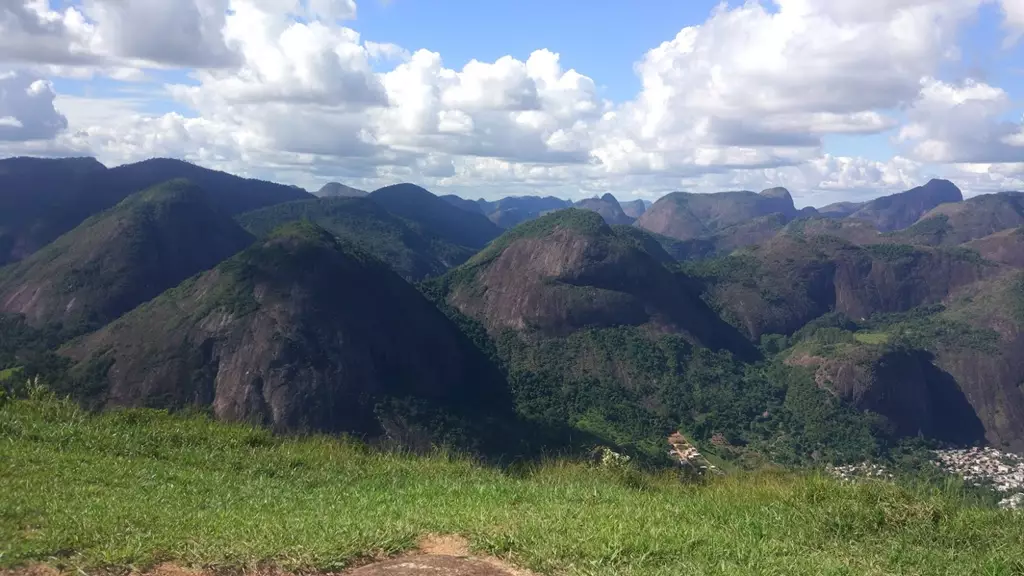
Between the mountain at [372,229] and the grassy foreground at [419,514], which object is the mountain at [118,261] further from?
the grassy foreground at [419,514]

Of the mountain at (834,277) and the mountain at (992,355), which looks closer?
the mountain at (992,355)

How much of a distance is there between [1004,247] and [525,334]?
367ft

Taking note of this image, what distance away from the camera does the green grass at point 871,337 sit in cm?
9955

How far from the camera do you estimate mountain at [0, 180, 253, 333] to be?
283 feet

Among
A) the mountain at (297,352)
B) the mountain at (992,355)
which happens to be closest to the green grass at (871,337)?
the mountain at (992,355)

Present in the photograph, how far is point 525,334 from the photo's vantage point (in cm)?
9050

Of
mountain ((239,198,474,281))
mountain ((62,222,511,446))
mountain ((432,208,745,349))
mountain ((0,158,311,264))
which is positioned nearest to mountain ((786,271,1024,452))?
mountain ((432,208,745,349))

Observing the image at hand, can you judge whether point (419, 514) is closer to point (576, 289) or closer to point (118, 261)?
point (576, 289)

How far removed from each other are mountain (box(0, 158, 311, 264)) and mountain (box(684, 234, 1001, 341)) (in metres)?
94.6

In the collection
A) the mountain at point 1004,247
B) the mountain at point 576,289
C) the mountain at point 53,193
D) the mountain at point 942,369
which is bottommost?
the mountain at point 942,369

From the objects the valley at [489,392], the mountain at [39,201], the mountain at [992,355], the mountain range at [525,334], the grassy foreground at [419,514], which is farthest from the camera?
the mountain at [39,201]

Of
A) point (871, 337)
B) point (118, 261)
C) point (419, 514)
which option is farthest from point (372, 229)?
point (419, 514)

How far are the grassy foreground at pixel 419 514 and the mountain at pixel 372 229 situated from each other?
438 ft

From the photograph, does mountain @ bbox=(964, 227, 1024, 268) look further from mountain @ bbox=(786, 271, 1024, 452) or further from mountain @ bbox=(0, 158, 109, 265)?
mountain @ bbox=(0, 158, 109, 265)
